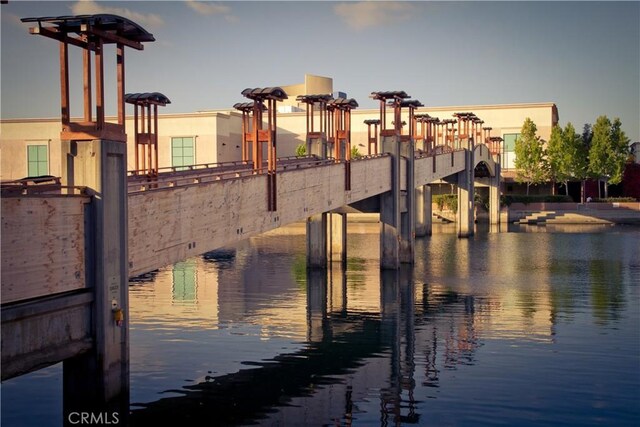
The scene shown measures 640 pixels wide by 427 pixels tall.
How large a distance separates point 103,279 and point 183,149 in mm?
88555

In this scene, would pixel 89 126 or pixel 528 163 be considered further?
pixel 528 163

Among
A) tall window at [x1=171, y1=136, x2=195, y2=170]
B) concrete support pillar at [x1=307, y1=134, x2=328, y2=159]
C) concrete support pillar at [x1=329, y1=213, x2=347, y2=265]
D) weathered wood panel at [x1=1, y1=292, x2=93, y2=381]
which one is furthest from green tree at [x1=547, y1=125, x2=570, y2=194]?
weathered wood panel at [x1=1, y1=292, x2=93, y2=381]

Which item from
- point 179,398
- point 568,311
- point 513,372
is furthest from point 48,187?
point 568,311

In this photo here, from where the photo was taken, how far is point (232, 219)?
96.4 ft

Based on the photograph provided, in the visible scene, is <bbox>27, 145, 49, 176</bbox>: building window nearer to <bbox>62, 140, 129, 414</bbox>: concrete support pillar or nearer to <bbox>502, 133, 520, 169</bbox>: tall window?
<bbox>502, 133, 520, 169</bbox>: tall window

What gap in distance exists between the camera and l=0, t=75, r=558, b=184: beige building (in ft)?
338

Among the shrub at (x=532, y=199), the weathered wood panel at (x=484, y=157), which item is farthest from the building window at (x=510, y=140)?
the weathered wood panel at (x=484, y=157)

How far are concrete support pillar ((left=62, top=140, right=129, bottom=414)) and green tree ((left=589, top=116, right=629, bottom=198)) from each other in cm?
8922

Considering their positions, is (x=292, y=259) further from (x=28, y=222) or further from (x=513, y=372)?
(x=28, y=222)

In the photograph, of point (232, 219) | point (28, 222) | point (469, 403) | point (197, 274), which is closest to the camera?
point (28, 222)

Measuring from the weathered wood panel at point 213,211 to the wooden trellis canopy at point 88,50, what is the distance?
2.54 meters

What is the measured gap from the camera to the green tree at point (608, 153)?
10119 centimetres

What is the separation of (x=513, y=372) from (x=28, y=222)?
14.1 metres

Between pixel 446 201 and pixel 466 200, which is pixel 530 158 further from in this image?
pixel 466 200
